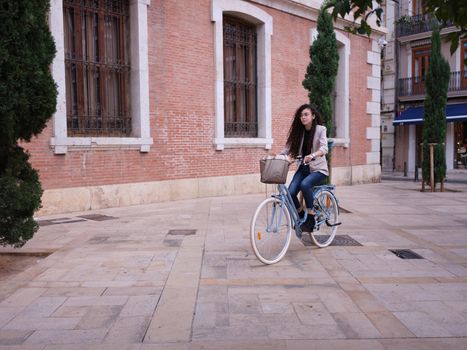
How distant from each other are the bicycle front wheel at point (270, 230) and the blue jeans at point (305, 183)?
343 millimetres

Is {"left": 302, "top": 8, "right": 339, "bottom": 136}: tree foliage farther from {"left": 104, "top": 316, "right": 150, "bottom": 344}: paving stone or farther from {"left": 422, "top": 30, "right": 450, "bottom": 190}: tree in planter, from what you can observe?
{"left": 104, "top": 316, "right": 150, "bottom": 344}: paving stone

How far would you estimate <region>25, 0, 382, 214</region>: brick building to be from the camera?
983cm

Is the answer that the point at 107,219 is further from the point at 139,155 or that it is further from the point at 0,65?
the point at 0,65

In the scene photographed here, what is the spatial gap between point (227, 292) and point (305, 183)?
1.88 metres

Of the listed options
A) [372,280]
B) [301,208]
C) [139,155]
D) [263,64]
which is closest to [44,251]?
[301,208]

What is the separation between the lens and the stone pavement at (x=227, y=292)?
3463mm

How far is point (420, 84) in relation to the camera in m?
28.3

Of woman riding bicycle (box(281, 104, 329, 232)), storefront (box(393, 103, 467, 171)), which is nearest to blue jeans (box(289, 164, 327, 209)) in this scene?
woman riding bicycle (box(281, 104, 329, 232))

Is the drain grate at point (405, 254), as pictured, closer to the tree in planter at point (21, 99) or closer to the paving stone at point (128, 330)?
the paving stone at point (128, 330)

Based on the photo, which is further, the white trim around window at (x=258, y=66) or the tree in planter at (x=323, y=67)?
the white trim around window at (x=258, y=66)

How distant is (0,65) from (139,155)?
6.08 metres

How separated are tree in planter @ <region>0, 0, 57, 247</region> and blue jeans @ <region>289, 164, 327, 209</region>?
2886 mm

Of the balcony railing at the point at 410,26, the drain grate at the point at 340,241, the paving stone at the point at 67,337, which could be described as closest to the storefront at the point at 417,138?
the balcony railing at the point at 410,26

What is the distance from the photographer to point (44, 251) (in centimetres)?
615
